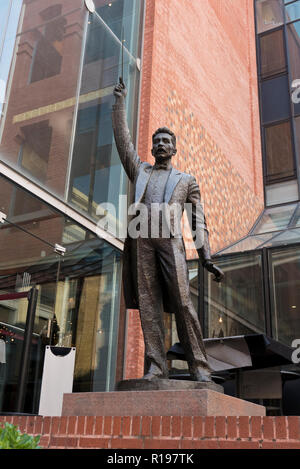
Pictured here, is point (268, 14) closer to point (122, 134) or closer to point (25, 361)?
point (122, 134)

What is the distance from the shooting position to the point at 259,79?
20188 millimetres

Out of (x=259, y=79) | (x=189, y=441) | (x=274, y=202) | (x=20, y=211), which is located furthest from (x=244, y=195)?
(x=189, y=441)

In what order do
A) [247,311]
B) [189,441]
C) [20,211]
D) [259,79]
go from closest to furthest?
[189,441]
[20,211]
[247,311]
[259,79]

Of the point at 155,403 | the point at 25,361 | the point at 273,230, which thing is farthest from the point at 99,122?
the point at 155,403

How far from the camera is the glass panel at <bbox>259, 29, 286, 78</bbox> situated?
19734 mm

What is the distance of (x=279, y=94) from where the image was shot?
63.6 feet

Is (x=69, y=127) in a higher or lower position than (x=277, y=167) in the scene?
lower

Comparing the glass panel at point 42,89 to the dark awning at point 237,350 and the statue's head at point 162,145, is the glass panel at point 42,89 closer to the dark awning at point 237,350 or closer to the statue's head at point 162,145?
the dark awning at point 237,350

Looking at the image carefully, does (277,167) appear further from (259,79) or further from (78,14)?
(78,14)

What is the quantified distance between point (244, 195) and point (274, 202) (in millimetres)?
1122

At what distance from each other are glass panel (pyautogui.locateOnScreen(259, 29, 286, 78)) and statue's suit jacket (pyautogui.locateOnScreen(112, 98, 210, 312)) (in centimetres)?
1636

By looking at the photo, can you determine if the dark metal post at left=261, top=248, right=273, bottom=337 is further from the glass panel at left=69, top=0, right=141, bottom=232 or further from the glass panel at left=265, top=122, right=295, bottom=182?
the glass panel at left=265, top=122, right=295, bottom=182

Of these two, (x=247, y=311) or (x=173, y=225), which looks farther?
(x=247, y=311)

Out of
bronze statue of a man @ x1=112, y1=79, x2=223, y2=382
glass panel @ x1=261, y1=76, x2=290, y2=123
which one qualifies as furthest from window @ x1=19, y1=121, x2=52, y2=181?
glass panel @ x1=261, y1=76, x2=290, y2=123
